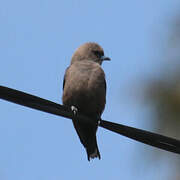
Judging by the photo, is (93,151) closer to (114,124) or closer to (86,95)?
(86,95)

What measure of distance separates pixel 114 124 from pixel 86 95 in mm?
1851

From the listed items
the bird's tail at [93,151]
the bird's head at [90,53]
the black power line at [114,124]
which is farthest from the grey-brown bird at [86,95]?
the black power line at [114,124]

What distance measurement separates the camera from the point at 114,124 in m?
4.50

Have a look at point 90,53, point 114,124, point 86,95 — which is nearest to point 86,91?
point 86,95

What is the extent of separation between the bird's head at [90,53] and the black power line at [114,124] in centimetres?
306

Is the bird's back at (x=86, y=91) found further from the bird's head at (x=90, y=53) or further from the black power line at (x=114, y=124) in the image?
the black power line at (x=114, y=124)

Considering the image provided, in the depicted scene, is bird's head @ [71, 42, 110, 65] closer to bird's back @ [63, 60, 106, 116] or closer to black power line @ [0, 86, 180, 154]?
bird's back @ [63, 60, 106, 116]

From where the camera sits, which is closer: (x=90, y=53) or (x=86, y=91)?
(x=86, y=91)

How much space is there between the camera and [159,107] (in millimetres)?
4266

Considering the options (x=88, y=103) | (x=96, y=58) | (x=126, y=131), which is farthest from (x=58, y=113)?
(x=96, y=58)

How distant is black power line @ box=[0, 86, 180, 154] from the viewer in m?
4.07

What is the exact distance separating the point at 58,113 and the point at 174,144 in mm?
1154

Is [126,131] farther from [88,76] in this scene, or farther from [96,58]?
[96,58]

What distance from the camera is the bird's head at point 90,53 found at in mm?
7461
